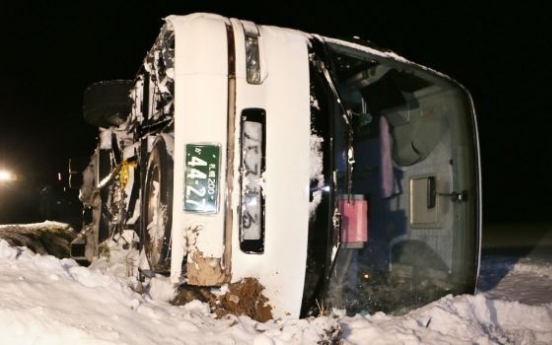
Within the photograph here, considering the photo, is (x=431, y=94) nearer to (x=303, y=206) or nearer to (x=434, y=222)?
(x=434, y=222)

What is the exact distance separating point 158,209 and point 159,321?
73 cm

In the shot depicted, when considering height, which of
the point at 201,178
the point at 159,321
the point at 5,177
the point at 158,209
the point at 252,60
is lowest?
the point at 159,321

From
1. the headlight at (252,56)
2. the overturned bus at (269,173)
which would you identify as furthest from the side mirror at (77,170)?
the headlight at (252,56)

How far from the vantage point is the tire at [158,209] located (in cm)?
300

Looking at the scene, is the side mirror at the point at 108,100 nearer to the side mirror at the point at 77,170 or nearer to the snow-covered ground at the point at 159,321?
the side mirror at the point at 77,170

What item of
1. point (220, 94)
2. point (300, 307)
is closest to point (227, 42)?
point (220, 94)

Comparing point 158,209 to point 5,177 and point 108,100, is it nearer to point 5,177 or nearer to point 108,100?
point 108,100

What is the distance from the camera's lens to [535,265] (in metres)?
6.43

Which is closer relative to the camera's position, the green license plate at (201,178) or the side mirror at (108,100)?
the green license plate at (201,178)

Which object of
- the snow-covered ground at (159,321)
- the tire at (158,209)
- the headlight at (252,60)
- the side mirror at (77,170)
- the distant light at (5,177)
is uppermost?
the headlight at (252,60)

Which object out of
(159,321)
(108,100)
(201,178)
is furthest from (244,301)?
(108,100)

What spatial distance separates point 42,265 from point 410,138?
334 centimetres

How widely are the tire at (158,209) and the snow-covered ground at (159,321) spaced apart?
0.22 m

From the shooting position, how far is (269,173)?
2906mm
